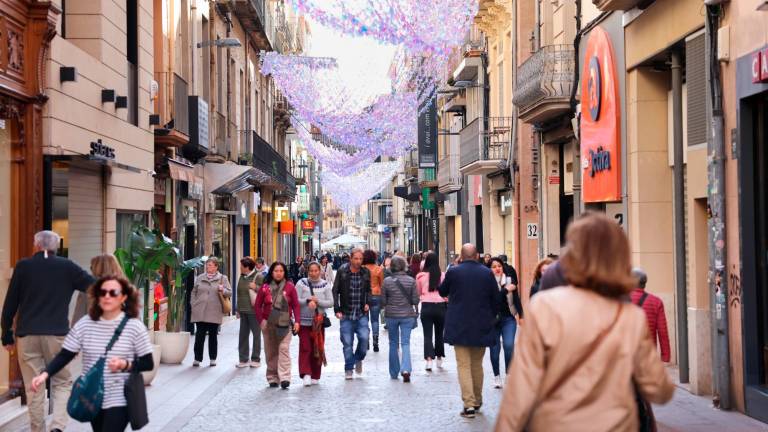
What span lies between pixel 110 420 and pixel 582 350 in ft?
12.0

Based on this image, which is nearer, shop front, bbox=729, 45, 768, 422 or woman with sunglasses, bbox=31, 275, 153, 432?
woman with sunglasses, bbox=31, 275, 153, 432

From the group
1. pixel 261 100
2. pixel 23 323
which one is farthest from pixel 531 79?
pixel 261 100

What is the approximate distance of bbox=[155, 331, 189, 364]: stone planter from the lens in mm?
16938

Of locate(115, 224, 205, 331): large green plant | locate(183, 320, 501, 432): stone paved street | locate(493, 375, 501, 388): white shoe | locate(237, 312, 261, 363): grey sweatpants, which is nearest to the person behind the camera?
locate(183, 320, 501, 432): stone paved street

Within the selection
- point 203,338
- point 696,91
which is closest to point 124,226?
point 203,338

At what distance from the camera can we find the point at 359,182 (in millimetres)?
70625

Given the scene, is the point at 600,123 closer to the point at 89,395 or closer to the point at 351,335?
the point at 351,335

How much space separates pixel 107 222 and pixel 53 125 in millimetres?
3526

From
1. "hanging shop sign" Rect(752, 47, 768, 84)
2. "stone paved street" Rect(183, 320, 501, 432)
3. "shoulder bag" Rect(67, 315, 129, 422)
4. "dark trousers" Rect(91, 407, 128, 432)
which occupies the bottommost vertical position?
"stone paved street" Rect(183, 320, 501, 432)

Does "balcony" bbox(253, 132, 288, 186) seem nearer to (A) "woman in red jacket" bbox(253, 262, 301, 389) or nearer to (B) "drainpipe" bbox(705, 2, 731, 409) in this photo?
(A) "woman in red jacket" bbox(253, 262, 301, 389)

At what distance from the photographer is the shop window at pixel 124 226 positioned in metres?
17.3

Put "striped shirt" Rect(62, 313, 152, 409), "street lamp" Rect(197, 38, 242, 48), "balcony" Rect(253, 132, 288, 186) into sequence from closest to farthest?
1. "striped shirt" Rect(62, 313, 152, 409)
2. "street lamp" Rect(197, 38, 242, 48)
3. "balcony" Rect(253, 132, 288, 186)

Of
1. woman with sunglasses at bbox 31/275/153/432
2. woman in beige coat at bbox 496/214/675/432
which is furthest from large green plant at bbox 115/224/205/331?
woman in beige coat at bbox 496/214/675/432

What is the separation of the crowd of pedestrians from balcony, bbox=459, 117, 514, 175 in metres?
10.4
